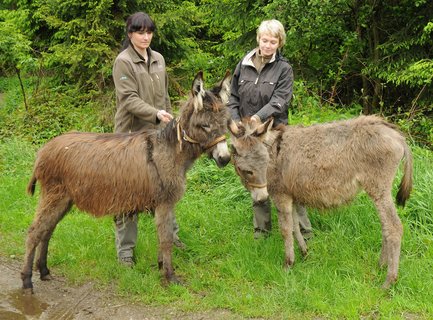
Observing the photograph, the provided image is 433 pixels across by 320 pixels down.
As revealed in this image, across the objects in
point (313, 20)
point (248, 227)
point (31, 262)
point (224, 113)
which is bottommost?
point (248, 227)

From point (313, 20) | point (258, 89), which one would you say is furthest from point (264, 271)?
point (313, 20)

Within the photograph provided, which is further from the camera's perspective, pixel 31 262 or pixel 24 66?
pixel 24 66

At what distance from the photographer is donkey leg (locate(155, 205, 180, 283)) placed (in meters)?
4.35

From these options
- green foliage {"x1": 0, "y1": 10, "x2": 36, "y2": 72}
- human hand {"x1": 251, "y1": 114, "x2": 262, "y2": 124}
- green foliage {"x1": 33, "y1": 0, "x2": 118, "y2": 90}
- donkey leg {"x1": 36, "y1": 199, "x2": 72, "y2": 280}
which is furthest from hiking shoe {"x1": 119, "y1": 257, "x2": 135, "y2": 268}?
green foliage {"x1": 0, "y1": 10, "x2": 36, "y2": 72}

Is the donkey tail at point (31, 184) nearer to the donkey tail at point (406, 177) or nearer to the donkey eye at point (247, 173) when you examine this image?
the donkey eye at point (247, 173)

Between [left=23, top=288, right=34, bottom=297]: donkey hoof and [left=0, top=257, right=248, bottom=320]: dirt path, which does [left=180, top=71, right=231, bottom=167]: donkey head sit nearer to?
[left=0, top=257, right=248, bottom=320]: dirt path

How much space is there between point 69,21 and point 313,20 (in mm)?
4898

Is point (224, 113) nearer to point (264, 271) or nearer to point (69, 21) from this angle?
point (264, 271)

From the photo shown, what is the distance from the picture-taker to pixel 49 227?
4.50 m

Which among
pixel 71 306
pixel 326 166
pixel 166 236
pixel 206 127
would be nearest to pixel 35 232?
pixel 71 306

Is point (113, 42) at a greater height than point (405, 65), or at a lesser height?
greater

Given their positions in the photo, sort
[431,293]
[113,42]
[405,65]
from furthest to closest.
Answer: [113,42]
[405,65]
[431,293]

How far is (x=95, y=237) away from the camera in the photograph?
5.56 m

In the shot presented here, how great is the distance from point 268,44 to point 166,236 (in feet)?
7.14
